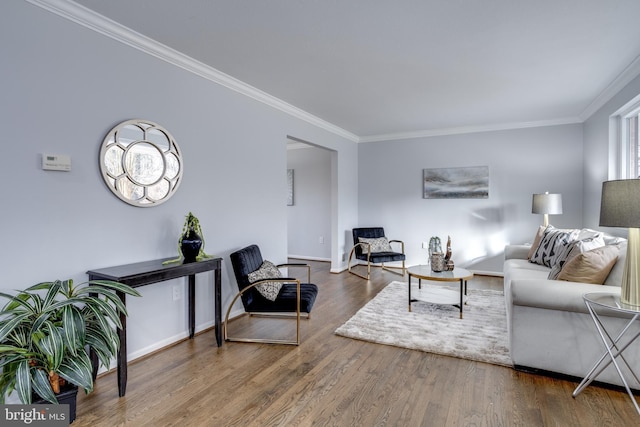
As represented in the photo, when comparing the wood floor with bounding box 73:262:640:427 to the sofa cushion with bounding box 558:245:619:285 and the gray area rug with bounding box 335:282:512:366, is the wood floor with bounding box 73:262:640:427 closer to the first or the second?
the gray area rug with bounding box 335:282:512:366

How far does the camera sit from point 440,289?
4.61 meters

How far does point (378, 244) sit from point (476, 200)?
182cm

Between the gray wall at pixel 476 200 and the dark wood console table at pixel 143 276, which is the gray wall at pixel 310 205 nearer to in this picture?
the gray wall at pixel 476 200

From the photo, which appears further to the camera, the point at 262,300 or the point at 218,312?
the point at 262,300

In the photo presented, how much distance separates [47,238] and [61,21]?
1432 millimetres

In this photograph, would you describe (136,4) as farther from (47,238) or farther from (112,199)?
(47,238)

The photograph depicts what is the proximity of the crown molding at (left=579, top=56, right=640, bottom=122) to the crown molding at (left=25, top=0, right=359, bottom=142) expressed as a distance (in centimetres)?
359

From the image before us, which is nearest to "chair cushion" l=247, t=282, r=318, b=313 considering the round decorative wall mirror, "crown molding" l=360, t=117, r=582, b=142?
the round decorative wall mirror

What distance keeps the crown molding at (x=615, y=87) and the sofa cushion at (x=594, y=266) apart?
1.90 metres

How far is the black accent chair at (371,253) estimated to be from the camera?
5461mm

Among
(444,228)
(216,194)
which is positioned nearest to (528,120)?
(444,228)

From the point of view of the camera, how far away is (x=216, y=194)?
342 centimetres

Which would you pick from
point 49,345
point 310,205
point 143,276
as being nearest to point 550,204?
point 310,205

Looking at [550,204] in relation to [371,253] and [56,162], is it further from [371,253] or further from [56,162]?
[56,162]
